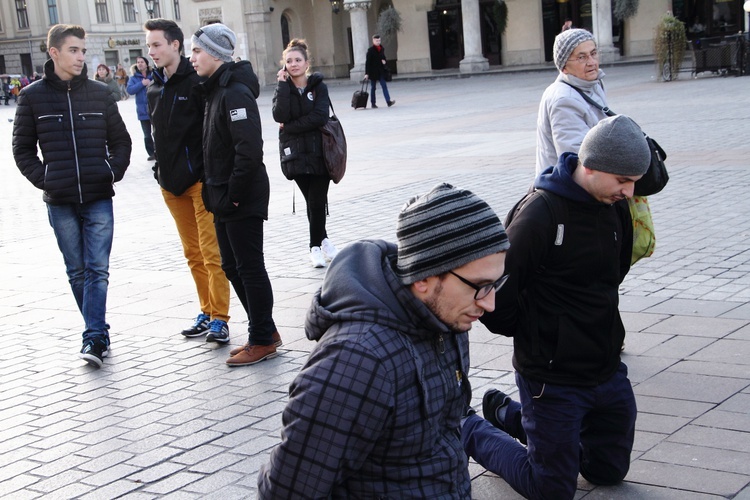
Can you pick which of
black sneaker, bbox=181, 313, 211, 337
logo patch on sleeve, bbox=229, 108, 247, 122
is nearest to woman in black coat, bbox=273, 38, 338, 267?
black sneaker, bbox=181, 313, 211, 337

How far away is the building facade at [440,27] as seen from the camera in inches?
1449

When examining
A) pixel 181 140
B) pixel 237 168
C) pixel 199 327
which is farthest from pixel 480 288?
pixel 199 327

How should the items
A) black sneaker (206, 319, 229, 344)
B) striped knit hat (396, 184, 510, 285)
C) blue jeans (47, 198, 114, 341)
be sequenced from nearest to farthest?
striped knit hat (396, 184, 510, 285) → blue jeans (47, 198, 114, 341) → black sneaker (206, 319, 229, 344)

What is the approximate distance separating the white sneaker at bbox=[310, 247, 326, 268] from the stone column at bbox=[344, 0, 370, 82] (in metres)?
34.2

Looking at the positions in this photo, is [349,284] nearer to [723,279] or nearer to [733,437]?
[733,437]

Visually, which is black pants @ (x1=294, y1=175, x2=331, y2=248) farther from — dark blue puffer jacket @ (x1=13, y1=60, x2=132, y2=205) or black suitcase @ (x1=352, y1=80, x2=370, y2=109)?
black suitcase @ (x1=352, y1=80, x2=370, y2=109)

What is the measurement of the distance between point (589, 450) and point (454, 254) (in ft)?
5.88

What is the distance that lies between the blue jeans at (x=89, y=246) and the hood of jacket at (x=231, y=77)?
114 cm

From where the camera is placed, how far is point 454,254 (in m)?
2.28

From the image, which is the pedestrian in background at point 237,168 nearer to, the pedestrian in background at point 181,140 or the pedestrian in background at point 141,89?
the pedestrian in background at point 181,140

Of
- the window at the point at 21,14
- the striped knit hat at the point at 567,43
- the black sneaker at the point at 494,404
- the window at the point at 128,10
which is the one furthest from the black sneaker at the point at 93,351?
the window at the point at 21,14

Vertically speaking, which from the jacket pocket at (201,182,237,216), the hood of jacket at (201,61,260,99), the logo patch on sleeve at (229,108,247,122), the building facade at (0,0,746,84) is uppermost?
the building facade at (0,0,746,84)

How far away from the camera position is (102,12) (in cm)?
6462

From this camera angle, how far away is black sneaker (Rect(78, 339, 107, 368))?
19.7 ft
